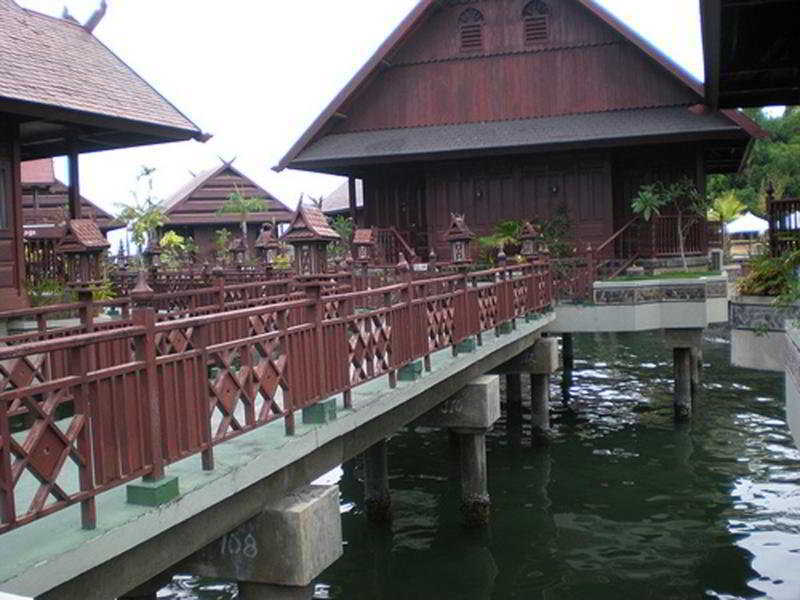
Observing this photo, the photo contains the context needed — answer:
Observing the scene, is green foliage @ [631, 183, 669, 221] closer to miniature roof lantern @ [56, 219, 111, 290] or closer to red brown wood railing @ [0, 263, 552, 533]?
red brown wood railing @ [0, 263, 552, 533]

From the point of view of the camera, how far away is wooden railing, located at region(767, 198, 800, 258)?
41.5 ft

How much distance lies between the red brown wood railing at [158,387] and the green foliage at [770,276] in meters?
4.08

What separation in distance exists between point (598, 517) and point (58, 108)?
10162 millimetres

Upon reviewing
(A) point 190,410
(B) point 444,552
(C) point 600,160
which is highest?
(C) point 600,160

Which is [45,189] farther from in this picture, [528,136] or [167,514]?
[167,514]

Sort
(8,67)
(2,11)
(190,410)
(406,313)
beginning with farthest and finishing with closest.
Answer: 1. (2,11)
2. (8,67)
3. (406,313)
4. (190,410)

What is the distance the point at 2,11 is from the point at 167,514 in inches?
533

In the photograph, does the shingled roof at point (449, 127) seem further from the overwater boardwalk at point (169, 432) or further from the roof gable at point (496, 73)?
the overwater boardwalk at point (169, 432)

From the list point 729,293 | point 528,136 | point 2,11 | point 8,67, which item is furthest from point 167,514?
point 528,136

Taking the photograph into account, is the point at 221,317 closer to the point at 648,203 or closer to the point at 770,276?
the point at 770,276

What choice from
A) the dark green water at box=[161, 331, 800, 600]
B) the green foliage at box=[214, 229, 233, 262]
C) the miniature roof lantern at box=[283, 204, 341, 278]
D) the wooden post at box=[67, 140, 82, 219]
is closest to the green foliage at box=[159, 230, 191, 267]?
the green foliage at box=[214, 229, 233, 262]

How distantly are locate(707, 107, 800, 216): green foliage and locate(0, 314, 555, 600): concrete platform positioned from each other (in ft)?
145

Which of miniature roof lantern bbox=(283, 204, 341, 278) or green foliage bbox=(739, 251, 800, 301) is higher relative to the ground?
miniature roof lantern bbox=(283, 204, 341, 278)

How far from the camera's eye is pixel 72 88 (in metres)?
14.5
